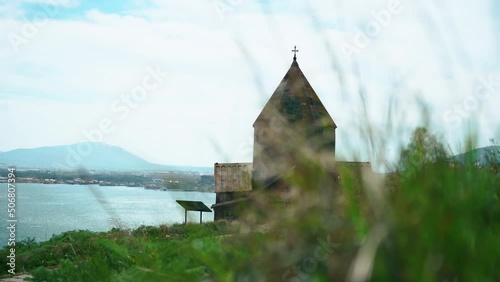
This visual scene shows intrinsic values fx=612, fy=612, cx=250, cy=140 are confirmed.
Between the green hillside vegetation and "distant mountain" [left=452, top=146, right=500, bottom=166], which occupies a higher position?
"distant mountain" [left=452, top=146, right=500, bottom=166]

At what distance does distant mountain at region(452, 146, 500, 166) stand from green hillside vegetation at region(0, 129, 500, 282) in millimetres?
80

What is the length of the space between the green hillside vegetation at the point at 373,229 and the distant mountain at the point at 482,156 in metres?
0.08

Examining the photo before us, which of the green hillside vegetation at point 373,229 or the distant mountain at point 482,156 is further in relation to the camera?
the distant mountain at point 482,156

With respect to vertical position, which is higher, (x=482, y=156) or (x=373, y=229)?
(x=482, y=156)

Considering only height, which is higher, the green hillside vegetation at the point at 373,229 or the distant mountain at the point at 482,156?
the distant mountain at the point at 482,156

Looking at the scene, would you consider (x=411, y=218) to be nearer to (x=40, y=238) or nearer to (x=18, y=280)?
(x=18, y=280)

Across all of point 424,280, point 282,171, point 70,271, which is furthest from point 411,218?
point 70,271

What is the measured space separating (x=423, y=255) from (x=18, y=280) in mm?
8353

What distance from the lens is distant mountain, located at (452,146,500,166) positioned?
10.8 ft

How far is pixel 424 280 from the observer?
2.04 m

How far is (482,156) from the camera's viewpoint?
4.04 meters

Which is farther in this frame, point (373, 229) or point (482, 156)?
point (482, 156)

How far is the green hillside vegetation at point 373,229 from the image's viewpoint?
Answer: 2.16m

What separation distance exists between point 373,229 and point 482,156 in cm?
218
